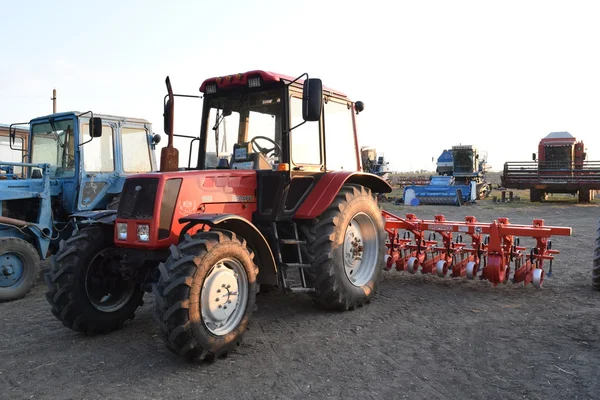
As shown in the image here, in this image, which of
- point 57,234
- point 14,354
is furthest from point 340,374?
point 57,234

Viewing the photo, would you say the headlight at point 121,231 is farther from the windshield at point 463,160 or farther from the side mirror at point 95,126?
the windshield at point 463,160

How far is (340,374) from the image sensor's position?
3539 mm

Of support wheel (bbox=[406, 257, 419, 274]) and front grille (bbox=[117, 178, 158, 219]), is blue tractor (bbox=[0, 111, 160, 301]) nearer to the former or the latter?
front grille (bbox=[117, 178, 158, 219])

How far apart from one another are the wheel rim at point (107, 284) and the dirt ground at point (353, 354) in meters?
0.30

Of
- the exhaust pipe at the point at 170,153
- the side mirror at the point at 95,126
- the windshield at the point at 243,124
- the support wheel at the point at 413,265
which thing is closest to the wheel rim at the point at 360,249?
the support wheel at the point at 413,265

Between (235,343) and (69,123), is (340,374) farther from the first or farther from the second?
(69,123)

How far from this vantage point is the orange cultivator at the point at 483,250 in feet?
19.0

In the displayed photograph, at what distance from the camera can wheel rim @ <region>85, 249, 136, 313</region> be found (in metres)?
4.47

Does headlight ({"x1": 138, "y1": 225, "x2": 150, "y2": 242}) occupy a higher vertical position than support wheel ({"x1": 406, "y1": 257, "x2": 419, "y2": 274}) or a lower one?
higher

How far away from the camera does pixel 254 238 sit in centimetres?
430

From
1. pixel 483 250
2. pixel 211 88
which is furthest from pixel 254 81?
pixel 483 250

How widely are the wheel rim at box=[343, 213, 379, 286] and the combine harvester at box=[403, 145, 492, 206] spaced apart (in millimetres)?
16312

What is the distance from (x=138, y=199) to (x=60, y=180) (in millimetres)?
4355

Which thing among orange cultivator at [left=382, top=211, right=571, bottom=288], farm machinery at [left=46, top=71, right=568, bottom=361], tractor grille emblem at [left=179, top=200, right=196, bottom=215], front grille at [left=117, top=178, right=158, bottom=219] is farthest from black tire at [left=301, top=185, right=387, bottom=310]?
front grille at [left=117, top=178, right=158, bottom=219]
